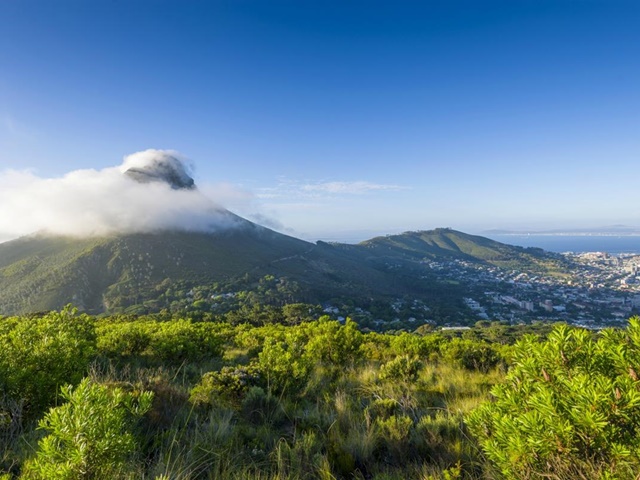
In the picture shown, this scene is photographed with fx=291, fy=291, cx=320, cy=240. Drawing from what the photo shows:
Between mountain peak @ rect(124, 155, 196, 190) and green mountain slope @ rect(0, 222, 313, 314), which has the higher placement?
mountain peak @ rect(124, 155, 196, 190)

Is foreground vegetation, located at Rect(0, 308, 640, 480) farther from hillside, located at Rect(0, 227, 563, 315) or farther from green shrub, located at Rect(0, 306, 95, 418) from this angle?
hillside, located at Rect(0, 227, 563, 315)

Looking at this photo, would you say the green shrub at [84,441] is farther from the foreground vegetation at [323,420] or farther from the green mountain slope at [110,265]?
the green mountain slope at [110,265]

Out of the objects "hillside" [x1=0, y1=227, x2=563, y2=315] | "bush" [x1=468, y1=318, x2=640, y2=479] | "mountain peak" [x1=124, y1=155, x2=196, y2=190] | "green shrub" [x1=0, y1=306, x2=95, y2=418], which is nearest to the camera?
"bush" [x1=468, y1=318, x2=640, y2=479]

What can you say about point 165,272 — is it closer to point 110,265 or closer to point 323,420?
point 110,265

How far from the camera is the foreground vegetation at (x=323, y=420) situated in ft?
5.88

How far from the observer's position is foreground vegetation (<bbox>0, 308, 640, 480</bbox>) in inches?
70.6

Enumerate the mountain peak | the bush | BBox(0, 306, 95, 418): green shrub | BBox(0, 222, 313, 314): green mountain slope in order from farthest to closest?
the mountain peak < BBox(0, 222, 313, 314): green mountain slope < BBox(0, 306, 95, 418): green shrub < the bush

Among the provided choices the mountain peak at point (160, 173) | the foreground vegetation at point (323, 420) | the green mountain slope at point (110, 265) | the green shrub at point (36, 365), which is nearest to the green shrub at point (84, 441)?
the foreground vegetation at point (323, 420)

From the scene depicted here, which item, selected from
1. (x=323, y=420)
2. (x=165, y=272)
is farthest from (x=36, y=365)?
(x=165, y=272)

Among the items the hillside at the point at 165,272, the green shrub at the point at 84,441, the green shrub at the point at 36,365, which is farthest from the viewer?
the hillside at the point at 165,272

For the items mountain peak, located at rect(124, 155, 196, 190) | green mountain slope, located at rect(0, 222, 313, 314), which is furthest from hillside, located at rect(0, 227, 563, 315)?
mountain peak, located at rect(124, 155, 196, 190)

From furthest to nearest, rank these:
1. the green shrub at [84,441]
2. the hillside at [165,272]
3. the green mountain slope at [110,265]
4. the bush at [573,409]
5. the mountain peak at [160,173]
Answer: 1. the mountain peak at [160,173]
2. the hillside at [165,272]
3. the green mountain slope at [110,265]
4. the green shrub at [84,441]
5. the bush at [573,409]

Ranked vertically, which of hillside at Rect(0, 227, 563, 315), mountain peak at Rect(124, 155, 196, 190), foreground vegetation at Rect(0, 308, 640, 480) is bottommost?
hillside at Rect(0, 227, 563, 315)

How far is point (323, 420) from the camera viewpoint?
3.90 metres
